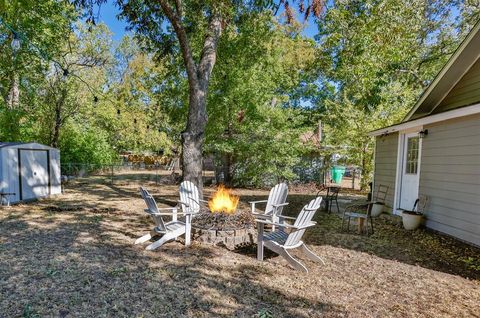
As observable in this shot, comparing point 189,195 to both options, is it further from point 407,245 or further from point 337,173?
point 337,173

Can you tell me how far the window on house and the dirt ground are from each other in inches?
72.5

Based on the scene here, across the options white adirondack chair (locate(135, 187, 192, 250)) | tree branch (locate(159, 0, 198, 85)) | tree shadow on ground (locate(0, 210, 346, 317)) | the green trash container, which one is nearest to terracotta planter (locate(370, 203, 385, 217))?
tree shadow on ground (locate(0, 210, 346, 317))

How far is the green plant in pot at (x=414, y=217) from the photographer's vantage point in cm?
612

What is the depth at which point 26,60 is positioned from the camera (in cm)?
1108

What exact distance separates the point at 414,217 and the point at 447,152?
146cm

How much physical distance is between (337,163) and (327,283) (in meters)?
10.6

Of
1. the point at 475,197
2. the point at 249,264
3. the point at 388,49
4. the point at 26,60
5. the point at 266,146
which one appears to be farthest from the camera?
the point at 266,146

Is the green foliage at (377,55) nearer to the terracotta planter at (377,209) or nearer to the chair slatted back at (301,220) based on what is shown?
the terracotta planter at (377,209)

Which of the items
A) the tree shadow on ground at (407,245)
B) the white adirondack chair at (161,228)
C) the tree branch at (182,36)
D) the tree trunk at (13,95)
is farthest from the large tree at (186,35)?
the tree trunk at (13,95)

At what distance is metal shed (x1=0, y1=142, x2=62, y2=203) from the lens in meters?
7.63

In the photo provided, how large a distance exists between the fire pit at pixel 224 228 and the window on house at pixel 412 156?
171 inches

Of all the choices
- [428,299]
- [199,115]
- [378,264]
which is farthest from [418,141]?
[199,115]

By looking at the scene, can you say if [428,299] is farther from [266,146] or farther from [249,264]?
[266,146]

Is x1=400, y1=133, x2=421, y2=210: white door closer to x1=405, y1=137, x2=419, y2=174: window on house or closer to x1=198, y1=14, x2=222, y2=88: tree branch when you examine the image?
x1=405, y1=137, x2=419, y2=174: window on house
